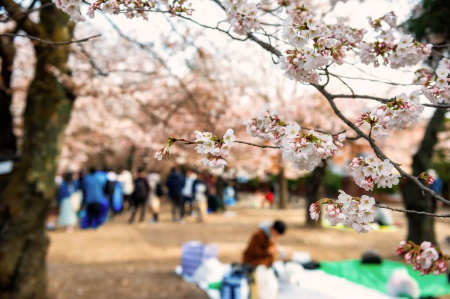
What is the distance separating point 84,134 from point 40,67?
20123 mm

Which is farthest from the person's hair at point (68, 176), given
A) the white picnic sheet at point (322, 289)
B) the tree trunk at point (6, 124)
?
the white picnic sheet at point (322, 289)

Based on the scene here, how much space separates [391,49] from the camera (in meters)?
2.32

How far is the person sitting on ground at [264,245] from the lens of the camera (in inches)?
217

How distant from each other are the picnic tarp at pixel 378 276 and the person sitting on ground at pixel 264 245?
4.40 ft

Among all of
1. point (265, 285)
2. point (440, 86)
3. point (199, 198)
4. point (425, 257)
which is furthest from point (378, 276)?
point (199, 198)

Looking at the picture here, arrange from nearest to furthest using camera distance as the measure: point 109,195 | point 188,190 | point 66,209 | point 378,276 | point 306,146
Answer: point 306,146 < point 378,276 < point 66,209 < point 109,195 < point 188,190

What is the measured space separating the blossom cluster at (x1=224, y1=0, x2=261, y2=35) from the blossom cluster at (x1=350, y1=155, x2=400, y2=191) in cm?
94

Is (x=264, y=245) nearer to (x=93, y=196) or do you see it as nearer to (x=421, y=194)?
(x=421, y=194)

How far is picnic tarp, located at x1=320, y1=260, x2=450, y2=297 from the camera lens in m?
5.43

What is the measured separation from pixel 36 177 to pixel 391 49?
14.4 feet

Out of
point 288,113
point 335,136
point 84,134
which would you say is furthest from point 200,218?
point 84,134

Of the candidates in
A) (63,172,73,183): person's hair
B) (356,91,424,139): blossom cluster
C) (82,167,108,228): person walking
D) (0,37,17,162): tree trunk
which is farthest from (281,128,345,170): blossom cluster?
(63,172,73,183): person's hair

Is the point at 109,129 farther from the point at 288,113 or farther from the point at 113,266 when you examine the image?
the point at 113,266

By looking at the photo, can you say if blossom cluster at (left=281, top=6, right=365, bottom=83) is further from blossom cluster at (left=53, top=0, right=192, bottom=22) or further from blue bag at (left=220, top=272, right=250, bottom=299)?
blue bag at (left=220, top=272, right=250, bottom=299)
